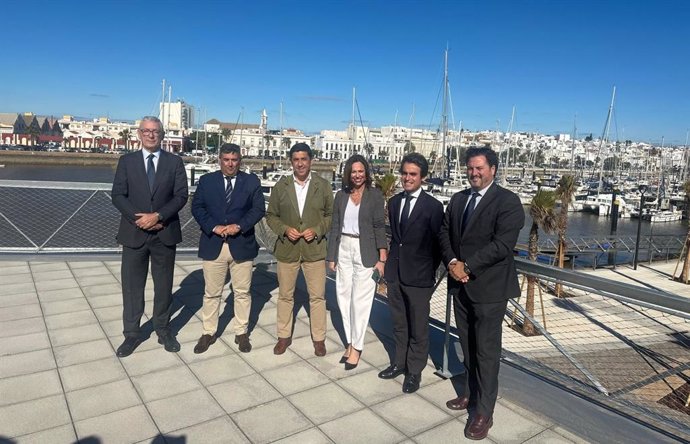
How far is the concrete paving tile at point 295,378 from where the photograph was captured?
10.8ft

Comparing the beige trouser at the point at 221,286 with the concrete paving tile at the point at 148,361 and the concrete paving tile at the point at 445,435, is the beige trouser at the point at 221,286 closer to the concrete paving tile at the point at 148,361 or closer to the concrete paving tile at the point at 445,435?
the concrete paving tile at the point at 148,361

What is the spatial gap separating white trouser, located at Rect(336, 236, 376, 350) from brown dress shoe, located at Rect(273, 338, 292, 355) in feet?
1.86

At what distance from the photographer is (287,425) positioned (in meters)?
2.80

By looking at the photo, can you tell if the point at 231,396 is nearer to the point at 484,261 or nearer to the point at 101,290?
the point at 484,261

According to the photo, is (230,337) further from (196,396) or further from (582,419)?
(582,419)

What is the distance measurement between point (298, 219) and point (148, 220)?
1155 millimetres

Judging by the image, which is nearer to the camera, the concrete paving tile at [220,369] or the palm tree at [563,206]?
→ the concrete paving tile at [220,369]

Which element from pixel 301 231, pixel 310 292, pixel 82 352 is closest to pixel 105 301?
pixel 82 352

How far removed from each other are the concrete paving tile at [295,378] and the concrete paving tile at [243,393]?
0.07 m

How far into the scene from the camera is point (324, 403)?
3.07 meters

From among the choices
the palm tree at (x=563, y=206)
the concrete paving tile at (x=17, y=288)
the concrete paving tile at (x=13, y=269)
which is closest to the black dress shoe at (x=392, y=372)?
the concrete paving tile at (x=17, y=288)

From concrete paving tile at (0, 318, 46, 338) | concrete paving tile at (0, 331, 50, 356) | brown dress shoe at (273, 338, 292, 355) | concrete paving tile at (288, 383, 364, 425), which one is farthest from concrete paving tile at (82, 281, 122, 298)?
concrete paving tile at (288, 383, 364, 425)

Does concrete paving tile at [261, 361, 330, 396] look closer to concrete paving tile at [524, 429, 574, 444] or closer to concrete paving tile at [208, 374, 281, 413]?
concrete paving tile at [208, 374, 281, 413]

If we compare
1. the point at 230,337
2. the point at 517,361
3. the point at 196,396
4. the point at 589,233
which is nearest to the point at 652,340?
the point at 517,361
